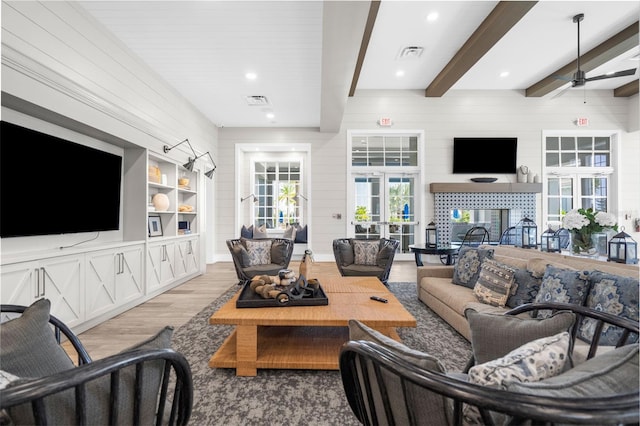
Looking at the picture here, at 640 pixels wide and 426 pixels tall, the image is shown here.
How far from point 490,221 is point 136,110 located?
6.79 metres

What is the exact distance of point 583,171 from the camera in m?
6.53

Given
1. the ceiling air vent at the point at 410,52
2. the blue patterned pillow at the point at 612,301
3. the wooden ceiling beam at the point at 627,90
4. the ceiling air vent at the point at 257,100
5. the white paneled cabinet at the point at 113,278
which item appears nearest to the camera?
the blue patterned pillow at the point at 612,301

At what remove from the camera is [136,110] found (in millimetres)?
3793

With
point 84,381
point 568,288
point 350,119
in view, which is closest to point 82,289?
point 84,381

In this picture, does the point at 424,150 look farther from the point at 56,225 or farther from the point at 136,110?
the point at 56,225

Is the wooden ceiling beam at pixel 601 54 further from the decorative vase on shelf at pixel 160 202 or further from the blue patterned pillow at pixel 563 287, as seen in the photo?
the decorative vase on shelf at pixel 160 202

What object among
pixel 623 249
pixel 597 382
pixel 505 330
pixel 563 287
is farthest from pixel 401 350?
pixel 623 249

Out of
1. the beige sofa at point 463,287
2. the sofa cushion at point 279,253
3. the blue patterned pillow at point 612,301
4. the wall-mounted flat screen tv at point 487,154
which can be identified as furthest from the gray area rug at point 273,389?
the wall-mounted flat screen tv at point 487,154

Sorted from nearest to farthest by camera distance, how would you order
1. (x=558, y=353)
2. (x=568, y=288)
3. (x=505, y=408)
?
(x=505, y=408)
(x=558, y=353)
(x=568, y=288)

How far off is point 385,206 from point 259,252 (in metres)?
3.45

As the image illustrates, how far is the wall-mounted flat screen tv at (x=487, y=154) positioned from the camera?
6.42m

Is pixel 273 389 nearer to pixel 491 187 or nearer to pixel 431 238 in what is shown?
pixel 431 238

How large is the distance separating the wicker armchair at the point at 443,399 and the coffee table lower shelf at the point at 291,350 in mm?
944

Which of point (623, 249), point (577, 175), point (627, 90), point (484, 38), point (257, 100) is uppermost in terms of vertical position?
point (627, 90)
